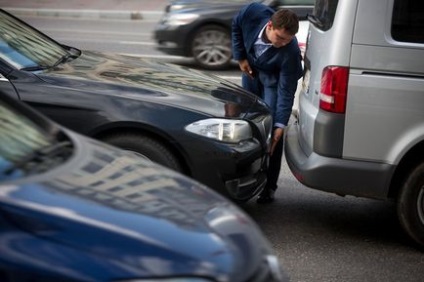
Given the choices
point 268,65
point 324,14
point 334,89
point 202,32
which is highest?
point 324,14

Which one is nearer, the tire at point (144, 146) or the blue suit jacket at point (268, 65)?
the tire at point (144, 146)

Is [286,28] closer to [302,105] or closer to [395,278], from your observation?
[302,105]

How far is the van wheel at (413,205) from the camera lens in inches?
173

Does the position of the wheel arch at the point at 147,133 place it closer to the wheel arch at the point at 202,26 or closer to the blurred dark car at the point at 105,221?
the blurred dark car at the point at 105,221

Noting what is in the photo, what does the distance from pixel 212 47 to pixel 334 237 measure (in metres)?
6.47

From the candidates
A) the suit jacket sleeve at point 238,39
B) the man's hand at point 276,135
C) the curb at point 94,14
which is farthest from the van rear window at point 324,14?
the curb at point 94,14

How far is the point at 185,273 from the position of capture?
210 centimetres

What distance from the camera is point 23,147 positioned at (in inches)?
104

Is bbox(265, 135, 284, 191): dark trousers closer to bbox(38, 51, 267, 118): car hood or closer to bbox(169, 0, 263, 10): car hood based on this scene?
bbox(38, 51, 267, 118): car hood

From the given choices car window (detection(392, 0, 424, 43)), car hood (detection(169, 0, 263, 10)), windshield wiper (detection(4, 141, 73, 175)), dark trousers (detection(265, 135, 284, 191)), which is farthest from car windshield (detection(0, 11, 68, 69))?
car hood (detection(169, 0, 263, 10))

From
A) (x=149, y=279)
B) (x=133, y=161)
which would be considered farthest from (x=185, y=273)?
(x=133, y=161)

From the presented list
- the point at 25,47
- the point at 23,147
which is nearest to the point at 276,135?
the point at 25,47

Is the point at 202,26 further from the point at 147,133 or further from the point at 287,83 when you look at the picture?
the point at 147,133

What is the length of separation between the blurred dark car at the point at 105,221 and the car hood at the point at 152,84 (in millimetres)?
1669
